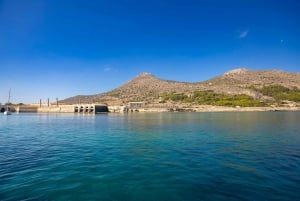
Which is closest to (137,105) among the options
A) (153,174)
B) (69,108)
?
(69,108)

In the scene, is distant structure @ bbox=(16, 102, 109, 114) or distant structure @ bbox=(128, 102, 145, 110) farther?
distant structure @ bbox=(128, 102, 145, 110)

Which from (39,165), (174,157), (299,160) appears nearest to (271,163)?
(299,160)

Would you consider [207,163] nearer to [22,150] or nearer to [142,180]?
[142,180]

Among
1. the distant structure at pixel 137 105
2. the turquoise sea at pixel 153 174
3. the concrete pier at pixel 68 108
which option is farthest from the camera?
the distant structure at pixel 137 105

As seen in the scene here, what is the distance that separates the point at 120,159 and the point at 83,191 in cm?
699

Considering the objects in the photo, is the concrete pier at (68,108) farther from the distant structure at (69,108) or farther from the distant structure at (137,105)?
the distant structure at (137,105)

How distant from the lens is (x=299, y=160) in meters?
16.6

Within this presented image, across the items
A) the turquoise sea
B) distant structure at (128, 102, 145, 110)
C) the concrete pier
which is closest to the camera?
the turquoise sea

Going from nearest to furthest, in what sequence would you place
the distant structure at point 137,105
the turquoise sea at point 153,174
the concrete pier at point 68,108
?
1. the turquoise sea at point 153,174
2. the concrete pier at point 68,108
3. the distant structure at point 137,105

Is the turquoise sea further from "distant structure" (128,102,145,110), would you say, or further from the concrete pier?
"distant structure" (128,102,145,110)

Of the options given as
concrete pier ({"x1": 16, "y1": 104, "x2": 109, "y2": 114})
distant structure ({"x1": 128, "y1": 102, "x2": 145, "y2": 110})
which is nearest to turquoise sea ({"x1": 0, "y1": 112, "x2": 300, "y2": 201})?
concrete pier ({"x1": 16, "y1": 104, "x2": 109, "y2": 114})

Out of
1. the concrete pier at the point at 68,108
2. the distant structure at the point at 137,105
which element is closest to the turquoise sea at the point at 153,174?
the concrete pier at the point at 68,108

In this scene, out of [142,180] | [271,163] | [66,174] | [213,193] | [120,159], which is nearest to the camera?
[213,193]

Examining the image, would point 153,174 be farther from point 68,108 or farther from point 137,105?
point 137,105
